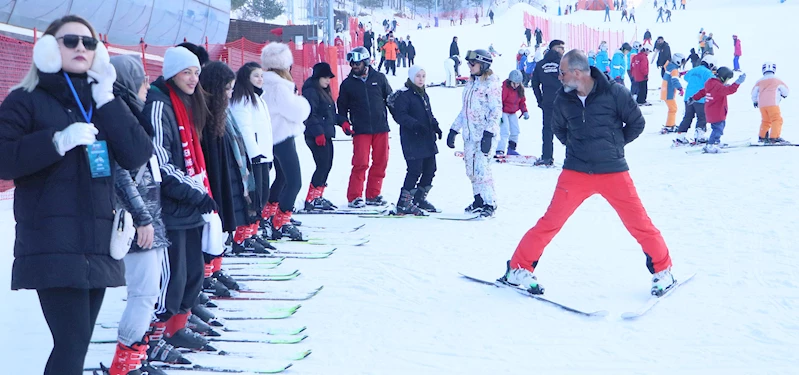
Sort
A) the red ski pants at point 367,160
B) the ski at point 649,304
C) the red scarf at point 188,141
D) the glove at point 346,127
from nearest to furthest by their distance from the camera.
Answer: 1. the red scarf at point 188,141
2. the ski at point 649,304
3. the glove at point 346,127
4. the red ski pants at point 367,160

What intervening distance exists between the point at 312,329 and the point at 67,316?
2057 mm

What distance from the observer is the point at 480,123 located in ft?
26.9

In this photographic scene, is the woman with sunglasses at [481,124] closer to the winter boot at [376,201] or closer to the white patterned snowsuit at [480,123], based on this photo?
the white patterned snowsuit at [480,123]

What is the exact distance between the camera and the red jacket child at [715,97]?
40.6 ft

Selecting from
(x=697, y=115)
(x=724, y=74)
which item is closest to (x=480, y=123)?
(x=724, y=74)

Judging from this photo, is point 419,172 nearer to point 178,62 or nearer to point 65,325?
point 178,62

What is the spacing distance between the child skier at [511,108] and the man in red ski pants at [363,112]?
172 inches

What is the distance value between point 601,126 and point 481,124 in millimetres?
2853

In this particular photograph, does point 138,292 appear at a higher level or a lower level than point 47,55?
lower

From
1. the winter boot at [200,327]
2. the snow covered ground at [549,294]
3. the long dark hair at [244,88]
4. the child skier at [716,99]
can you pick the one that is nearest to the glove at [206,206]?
the snow covered ground at [549,294]

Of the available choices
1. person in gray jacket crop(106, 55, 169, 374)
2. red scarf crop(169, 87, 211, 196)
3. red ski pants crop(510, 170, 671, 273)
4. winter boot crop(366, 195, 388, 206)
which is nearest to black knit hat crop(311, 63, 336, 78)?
winter boot crop(366, 195, 388, 206)

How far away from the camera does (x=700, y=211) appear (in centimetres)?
838

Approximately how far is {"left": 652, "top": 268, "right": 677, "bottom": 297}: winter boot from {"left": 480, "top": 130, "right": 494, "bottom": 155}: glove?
299 cm

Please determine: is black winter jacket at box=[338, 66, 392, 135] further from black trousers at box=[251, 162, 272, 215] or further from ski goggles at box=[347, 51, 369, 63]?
black trousers at box=[251, 162, 272, 215]
